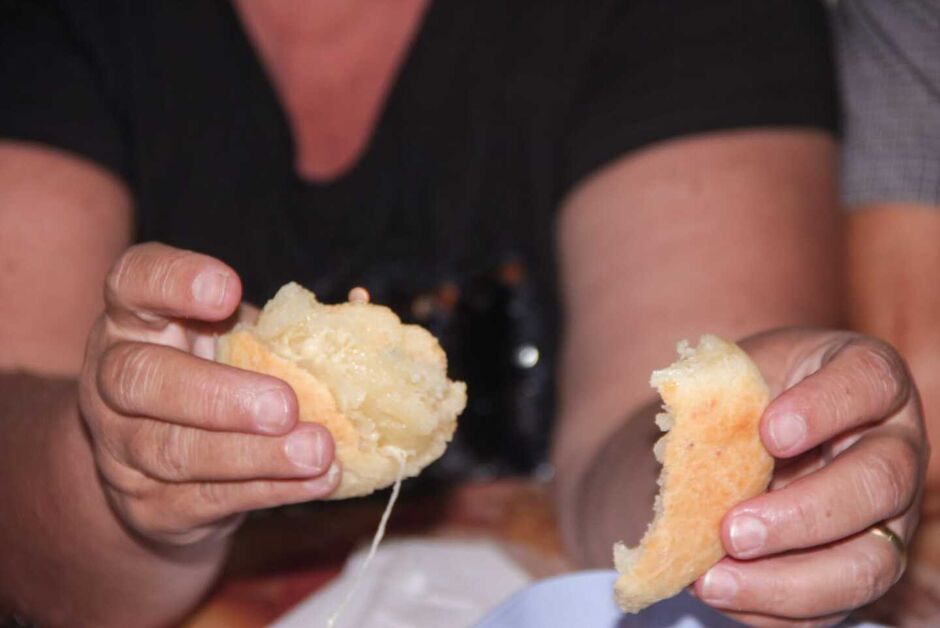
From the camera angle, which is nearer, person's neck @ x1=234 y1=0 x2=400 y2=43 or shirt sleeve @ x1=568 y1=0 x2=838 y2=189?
shirt sleeve @ x1=568 y1=0 x2=838 y2=189

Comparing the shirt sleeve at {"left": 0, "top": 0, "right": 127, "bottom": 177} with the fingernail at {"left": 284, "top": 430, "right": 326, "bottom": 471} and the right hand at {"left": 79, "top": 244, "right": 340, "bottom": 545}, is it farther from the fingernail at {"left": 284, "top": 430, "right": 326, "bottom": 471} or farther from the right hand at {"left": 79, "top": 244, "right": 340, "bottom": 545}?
the fingernail at {"left": 284, "top": 430, "right": 326, "bottom": 471}

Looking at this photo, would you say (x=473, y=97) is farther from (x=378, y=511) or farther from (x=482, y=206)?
(x=378, y=511)

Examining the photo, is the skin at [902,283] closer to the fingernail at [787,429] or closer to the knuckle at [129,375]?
the fingernail at [787,429]

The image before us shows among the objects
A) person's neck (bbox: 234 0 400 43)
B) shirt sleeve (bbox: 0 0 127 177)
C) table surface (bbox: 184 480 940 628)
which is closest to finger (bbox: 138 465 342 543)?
table surface (bbox: 184 480 940 628)

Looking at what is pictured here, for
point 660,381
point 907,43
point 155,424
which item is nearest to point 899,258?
point 907,43

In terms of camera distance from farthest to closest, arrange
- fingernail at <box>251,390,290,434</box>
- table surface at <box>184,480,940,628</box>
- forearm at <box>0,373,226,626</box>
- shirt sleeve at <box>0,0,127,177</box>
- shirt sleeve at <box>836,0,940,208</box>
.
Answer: shirt sleeve at <box>836,0,940,208</box>
shirt sleeve at <box>0,0,127,177</box>
table surface at <box>184,480,940,628</box>
forearm at <box>0,373,226,626</box>
fingernail at <box>251,390,290,434</box>

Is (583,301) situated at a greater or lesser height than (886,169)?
lesser
